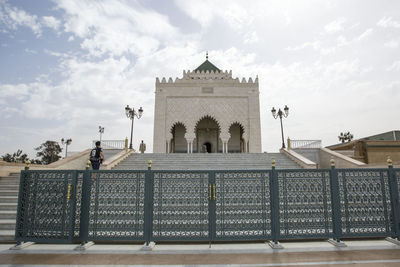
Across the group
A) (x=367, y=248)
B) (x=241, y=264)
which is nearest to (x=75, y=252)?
(x=241, y=264)

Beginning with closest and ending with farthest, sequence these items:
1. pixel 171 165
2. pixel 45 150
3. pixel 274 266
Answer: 1. pixel 274 266
2. pixel 171 165
3. pixel 45 150

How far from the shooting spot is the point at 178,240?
137 inches

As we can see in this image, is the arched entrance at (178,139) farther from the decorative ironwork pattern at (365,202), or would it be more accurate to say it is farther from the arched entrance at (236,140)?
the decorative ironwork pattern at (365,202)

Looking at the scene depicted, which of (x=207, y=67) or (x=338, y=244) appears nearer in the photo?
(x=338, y=244)

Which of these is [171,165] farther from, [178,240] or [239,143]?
[239,143]

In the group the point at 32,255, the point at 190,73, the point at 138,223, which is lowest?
the point at 32,255

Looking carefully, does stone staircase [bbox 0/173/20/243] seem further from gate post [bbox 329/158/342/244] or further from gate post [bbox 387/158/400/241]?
gate post [bbox 387/158/400/241]

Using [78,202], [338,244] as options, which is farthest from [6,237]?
[338,244]

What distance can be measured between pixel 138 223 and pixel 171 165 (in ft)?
19.7

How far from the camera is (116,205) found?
3.64m

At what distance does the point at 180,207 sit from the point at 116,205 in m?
1.04

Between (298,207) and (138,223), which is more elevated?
(298,207)

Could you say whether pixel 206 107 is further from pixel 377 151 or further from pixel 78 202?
pixel 78 202

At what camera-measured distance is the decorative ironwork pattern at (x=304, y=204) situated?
358cm
